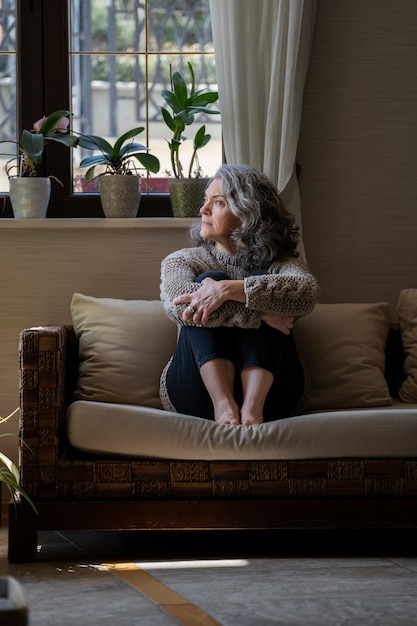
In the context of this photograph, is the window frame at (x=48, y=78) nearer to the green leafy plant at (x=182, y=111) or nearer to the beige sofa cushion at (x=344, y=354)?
the green leafy plant at (x=182, y=111)

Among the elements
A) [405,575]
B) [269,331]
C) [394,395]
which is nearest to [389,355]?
[394,395]

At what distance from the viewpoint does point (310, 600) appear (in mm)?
2357

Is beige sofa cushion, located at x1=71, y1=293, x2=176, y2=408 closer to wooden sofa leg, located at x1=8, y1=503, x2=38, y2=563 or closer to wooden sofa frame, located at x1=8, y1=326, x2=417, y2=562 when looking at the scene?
wooden sofa frame, located at x1=8, y1=326, x2=417, y2=562

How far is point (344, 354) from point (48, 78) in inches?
64.7

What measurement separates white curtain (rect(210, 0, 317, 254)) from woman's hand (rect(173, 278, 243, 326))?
2.64 ft

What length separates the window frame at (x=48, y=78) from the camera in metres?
3.79

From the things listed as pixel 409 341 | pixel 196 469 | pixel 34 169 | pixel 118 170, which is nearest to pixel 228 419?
pixel 196 469

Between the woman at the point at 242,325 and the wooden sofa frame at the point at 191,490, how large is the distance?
0.66 ft

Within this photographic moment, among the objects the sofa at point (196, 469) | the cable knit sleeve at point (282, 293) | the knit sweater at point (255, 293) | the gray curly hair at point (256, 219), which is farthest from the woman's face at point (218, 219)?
the sofa at point (196, 469)

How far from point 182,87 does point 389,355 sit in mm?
1268

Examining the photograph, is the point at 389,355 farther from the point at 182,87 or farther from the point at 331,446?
the point at 182,87

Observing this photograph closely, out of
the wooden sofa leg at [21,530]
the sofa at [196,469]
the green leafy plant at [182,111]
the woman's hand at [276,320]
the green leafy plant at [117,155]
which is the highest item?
the green leafy plant at [182,111]

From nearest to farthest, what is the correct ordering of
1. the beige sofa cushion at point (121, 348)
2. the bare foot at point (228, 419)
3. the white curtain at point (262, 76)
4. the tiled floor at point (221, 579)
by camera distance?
1. the tiled floor at point (221, 579)
2. the bare foot at point (228, 419)
3. the beige sofa cushion at point (121, 348)
4. the white curtain at point (262, 76)

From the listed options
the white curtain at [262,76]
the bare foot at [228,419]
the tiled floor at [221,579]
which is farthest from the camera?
the white curtain at [262,76]
